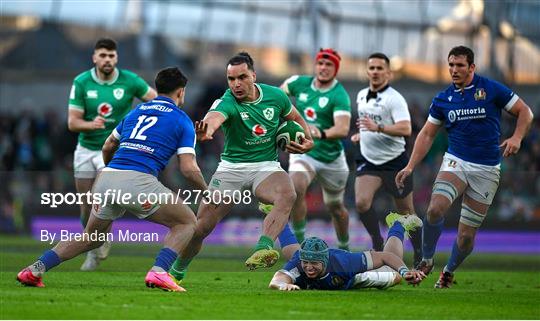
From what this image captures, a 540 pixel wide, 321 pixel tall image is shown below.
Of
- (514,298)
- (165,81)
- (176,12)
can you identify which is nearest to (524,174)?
(514,298)

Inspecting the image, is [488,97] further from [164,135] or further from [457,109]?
[164,135]

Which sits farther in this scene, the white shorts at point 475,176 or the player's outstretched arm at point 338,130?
the player's outstretched arm at point 338,130

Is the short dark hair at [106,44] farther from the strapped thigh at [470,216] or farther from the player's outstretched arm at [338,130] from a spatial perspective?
the strapped thigh at [470,216]

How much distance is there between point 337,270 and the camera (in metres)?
14.1

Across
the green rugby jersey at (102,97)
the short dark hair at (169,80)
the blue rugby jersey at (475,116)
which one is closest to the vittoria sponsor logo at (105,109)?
the green rugby jersey at (102,97)

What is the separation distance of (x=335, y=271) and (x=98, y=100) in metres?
5.65

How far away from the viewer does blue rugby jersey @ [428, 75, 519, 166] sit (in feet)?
51.2

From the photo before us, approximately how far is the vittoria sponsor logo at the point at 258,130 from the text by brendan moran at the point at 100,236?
7.10ft

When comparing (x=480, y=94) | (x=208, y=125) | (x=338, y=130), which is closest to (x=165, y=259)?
(x=208, y=125)

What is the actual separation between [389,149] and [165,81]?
533cm

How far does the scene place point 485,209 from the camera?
16.0 m

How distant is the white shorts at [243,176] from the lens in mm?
14859

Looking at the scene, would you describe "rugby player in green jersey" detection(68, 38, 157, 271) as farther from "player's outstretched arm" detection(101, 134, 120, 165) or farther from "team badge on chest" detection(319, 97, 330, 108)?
"player's outstretched arm" detection(101, 134, 120, 165)

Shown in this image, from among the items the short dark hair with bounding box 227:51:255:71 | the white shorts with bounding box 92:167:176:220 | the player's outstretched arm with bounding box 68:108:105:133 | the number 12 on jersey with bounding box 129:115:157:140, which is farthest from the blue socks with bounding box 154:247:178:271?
the player's outstretched arm with bounding box 68:108:105:133
